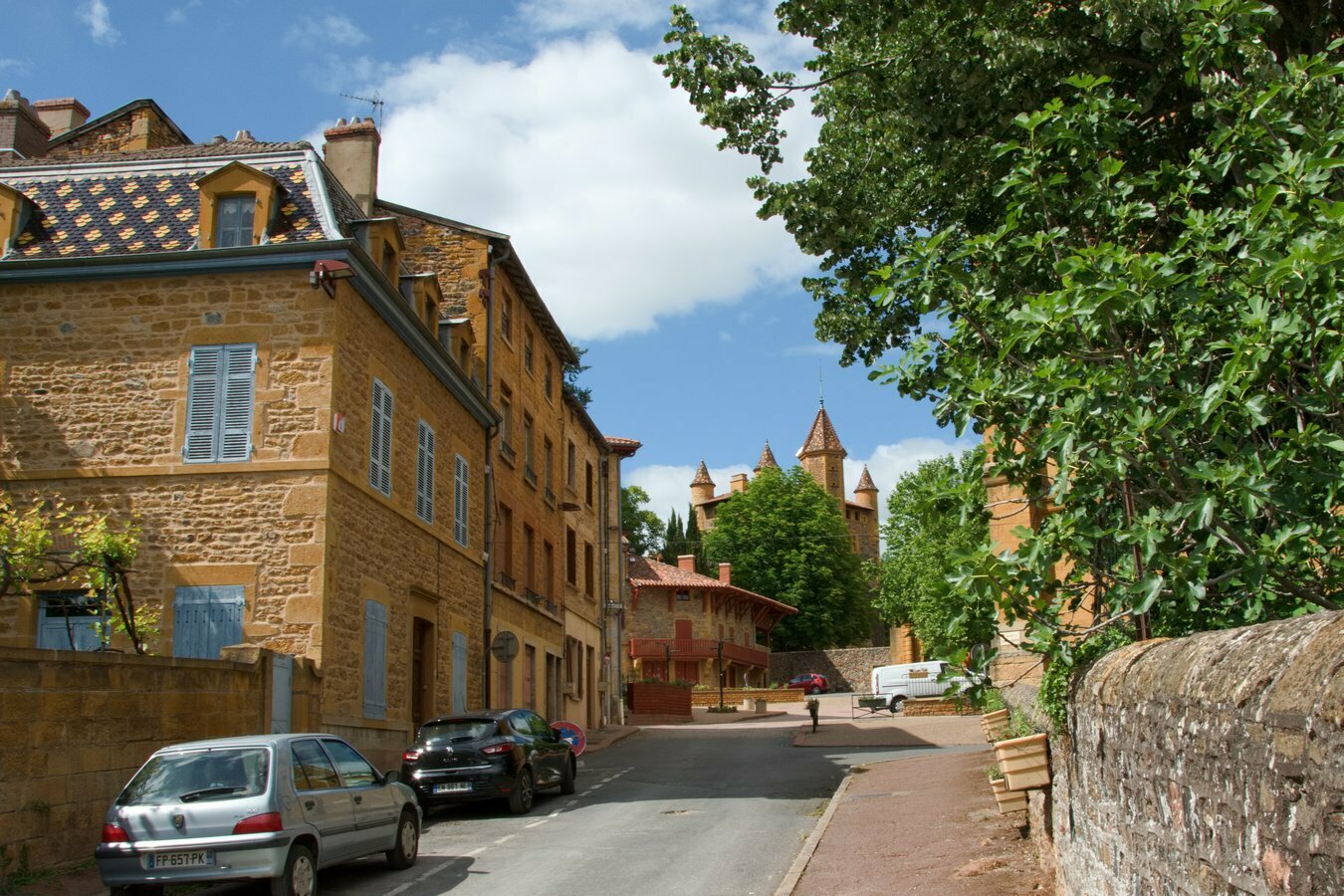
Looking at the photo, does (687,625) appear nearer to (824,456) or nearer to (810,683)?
(810,683)

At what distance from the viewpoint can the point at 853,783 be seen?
18.3m

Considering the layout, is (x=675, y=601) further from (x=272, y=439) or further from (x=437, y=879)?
(x=437, y=879)

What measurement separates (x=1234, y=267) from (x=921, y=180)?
5.50 m

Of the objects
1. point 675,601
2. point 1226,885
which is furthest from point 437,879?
point 675,601

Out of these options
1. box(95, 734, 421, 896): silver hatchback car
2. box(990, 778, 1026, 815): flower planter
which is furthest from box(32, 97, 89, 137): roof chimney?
box(990, 778, 1026, 815): flower planter

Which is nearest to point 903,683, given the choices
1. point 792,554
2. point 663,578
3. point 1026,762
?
point 663,578

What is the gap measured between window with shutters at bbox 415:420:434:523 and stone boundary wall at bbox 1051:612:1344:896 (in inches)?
596

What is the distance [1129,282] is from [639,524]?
228 ft

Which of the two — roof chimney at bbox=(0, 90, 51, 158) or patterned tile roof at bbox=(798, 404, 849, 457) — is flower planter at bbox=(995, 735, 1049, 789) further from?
patterned tile roof at bbox=(798, 404, 849, 457)

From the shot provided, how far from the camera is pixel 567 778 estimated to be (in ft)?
60.7

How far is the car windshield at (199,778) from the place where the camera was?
31.2 feet

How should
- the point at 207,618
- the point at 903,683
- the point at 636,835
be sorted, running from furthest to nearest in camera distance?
the point at 903,683, the point at 207,618, the point at 636,835

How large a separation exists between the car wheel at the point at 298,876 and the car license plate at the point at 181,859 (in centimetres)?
51

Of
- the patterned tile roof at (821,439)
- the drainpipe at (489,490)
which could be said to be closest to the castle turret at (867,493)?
the patterned tile roof at (821,439)
